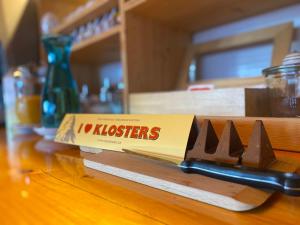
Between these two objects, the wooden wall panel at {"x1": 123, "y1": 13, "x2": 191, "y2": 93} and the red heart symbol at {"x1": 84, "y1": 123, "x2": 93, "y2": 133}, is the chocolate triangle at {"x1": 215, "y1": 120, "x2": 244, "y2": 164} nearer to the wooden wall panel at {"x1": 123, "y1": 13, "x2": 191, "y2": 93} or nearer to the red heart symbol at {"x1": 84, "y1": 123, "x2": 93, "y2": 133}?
the red heart symbol at {"x1": 84, "y1": 123, "x2": 93, "y2": 133}

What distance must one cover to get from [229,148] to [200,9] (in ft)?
1.98

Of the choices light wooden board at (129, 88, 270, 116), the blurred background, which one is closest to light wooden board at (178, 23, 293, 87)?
the blurred background

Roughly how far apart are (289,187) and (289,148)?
0.19 metres

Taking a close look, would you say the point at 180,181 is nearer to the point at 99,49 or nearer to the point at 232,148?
the point at 232,148

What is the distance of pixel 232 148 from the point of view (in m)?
0.33

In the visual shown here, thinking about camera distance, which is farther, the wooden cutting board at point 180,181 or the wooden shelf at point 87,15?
the wooden shelf at point 87,15

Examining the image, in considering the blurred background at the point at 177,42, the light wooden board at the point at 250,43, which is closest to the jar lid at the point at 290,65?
the blurred background at the point at 177,42

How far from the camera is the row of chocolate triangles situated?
0.31 metres

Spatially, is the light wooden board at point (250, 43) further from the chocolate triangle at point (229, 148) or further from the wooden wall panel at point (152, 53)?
the chocolate triangle at point (229, 148)

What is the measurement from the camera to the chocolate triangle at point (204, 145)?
34 centimetres

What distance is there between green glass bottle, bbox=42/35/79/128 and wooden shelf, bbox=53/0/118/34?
0.27 m

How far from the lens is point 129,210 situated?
273 mm

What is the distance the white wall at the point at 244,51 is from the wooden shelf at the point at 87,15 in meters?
0.37

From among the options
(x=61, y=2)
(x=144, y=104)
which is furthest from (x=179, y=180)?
(x=61, y=2)
